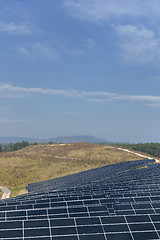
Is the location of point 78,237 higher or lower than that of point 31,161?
higher

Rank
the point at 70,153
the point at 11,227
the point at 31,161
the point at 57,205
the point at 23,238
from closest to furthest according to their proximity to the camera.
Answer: the point at 23,238
the point at 11,227
the point at 57,205
the point at 31,161
the point at 70,153

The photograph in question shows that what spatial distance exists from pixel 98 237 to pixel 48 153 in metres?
76.7

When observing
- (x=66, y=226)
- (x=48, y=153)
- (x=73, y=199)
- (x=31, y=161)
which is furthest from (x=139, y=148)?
(x=66, y=226)

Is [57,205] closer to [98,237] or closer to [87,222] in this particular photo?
[87,222]

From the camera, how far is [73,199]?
21.2m

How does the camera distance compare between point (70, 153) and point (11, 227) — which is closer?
point (11, 227)

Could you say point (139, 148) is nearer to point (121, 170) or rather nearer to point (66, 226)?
point (121, 170)

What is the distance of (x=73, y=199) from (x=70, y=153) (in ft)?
209

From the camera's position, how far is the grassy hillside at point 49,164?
57250 mm

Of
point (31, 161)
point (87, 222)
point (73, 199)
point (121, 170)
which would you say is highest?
point (87, 222)

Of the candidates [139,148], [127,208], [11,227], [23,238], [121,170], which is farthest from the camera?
[139,148]

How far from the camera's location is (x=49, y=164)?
68938 mm

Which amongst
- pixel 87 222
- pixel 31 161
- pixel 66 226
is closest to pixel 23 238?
pixel 66 226

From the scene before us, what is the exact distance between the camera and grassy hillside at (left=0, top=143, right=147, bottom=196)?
57250 mm
